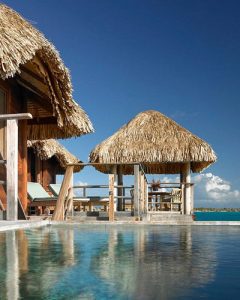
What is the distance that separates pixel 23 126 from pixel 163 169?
8.59m

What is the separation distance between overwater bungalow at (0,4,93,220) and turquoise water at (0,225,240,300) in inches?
113

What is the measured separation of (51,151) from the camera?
1504cm

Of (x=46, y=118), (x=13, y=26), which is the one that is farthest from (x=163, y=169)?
(x=13, y=26)

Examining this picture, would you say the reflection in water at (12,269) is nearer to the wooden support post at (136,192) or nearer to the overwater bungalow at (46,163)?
the wooden support post at (136,192)

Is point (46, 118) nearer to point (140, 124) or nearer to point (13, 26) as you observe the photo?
point (13, 26)

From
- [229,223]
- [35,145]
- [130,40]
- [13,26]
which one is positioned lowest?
[229,223]

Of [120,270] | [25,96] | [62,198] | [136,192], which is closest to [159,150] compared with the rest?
[25,96]

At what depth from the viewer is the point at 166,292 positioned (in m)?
1.86

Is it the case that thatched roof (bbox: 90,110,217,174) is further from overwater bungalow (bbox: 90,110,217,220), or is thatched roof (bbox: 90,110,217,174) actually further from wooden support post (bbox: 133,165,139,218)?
wooden support post (bbox: 133,165,139,218)

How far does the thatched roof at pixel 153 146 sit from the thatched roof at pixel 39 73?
3.92 meters

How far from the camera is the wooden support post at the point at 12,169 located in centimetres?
632

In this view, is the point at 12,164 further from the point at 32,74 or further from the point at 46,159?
the point at 46,159

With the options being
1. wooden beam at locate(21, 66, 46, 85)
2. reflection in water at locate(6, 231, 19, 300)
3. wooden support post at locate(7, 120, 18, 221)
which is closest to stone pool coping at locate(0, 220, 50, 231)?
wooden support post at locate(7, 120, 18, 221)

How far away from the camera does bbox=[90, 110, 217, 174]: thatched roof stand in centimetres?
1384
